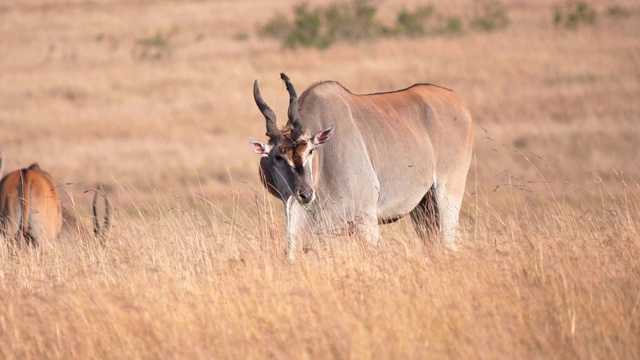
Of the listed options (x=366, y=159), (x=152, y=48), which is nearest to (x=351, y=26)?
(x=152, y=48)

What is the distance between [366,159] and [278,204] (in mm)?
6405

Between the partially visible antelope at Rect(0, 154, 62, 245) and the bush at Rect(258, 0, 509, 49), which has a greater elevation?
the partially visible antelope at Rect(0, 154, 62, 245)

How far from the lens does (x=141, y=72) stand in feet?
101

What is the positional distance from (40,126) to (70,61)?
12.2 m

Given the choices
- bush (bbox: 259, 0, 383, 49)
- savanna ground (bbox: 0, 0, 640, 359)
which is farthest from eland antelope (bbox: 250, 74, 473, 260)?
bush (bbox: 259, 0, 383, 49)

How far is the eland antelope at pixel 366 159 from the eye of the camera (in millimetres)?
7496

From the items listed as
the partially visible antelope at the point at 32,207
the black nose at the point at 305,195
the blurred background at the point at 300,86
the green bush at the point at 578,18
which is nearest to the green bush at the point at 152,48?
the blurred background at the point at 300,86

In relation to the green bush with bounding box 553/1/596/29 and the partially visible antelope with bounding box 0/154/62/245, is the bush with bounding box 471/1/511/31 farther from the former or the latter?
the partially visible antelope with bounding box 0/154/62/245

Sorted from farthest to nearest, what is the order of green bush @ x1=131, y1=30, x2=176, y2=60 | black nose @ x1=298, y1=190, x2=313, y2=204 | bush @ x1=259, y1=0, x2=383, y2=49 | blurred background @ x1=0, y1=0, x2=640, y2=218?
1. green bush @ x1=131, y1=30, x2=176, y2=60
2. bush @ x1=259, y1=0, x2=383, y2=49
3. blurred background @ x1=0, y1=0, x2=640, y2=218
4. black nose @ x1=298, y1=190, x2=313, y2=204

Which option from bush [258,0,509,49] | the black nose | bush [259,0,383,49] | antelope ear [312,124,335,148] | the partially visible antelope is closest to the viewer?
the black nose

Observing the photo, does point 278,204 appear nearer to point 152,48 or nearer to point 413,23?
point 413,23

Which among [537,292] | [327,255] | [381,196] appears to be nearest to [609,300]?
[537,292]

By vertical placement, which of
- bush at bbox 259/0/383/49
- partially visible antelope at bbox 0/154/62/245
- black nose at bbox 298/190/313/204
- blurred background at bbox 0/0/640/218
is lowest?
blurred background at bbox 0/0/640/218

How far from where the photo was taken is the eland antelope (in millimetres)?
7496
